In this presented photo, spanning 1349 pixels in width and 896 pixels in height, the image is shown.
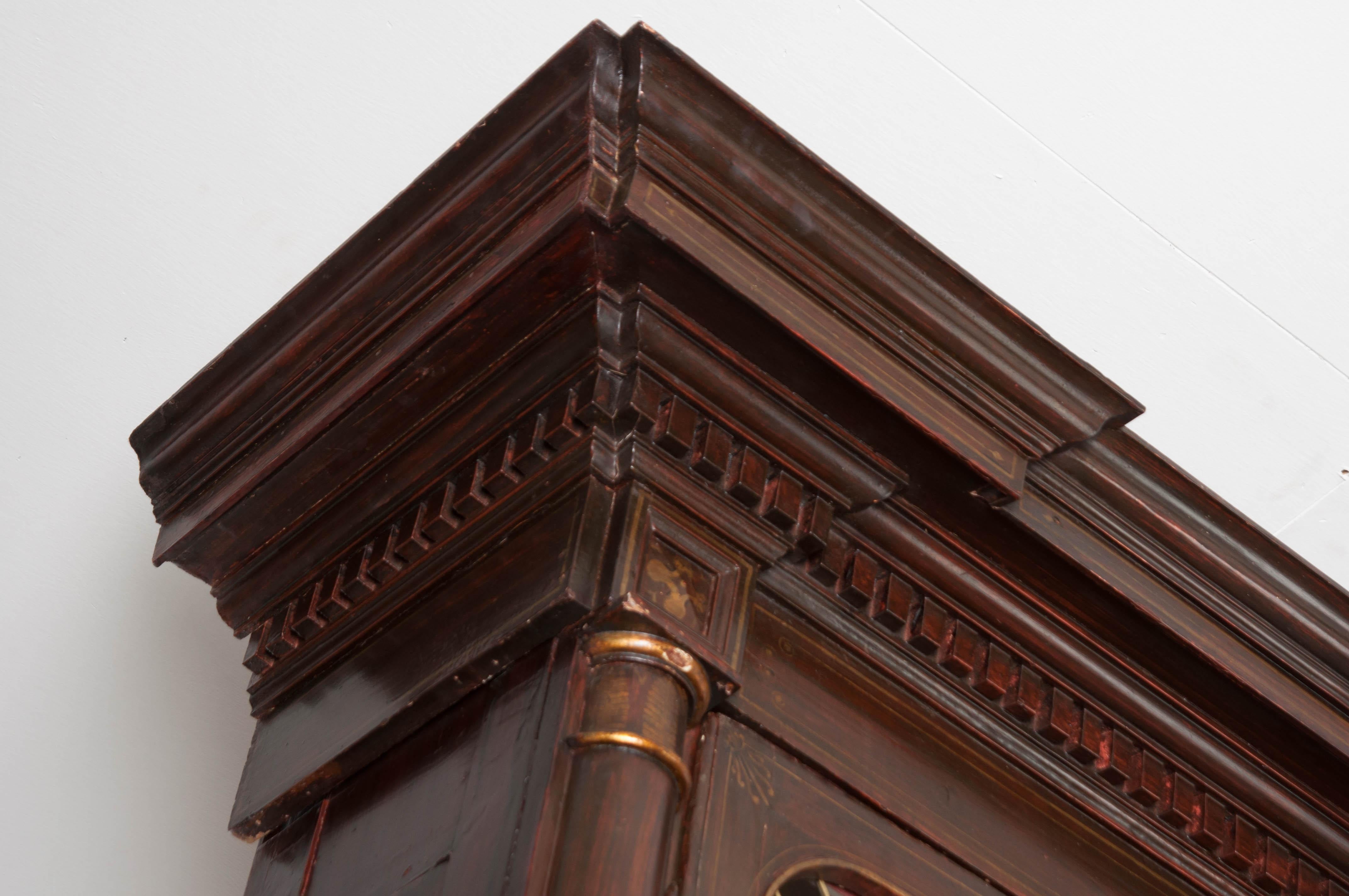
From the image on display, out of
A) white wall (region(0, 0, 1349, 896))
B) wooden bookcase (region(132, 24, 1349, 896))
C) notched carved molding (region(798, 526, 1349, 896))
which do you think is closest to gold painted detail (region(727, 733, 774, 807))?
wooden bookcase (region(132, 24, 1349, 896))

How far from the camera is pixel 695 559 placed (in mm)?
1001

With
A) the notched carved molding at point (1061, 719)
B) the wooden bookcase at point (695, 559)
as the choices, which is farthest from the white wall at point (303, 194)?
the notched carved molding at point (1061, 719)

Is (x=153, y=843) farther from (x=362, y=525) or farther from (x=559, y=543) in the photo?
(x=559, y=543)

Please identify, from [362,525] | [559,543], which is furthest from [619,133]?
[362,525]

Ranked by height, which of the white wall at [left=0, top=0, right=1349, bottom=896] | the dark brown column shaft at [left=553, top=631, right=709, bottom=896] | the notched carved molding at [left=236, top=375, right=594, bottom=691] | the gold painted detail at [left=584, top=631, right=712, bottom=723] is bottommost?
the dark brown column shaft at [left=553, top=631, right=709, bottom=896]

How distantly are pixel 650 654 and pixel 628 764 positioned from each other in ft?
0.25

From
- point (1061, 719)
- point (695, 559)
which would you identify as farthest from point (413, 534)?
point (1061, 719)

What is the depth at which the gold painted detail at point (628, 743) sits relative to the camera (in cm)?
89

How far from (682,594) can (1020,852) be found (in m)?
0.36

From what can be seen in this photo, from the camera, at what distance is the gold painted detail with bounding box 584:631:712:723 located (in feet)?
3.07

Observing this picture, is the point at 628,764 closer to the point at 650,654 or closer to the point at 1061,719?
the point at 650,654

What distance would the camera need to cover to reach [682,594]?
0.98 metres

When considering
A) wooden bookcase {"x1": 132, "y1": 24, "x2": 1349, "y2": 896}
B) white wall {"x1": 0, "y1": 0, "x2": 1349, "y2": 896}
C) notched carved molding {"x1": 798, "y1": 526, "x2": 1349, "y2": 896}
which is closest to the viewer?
wooden bookcase {"x1": 132, "y1": 24, "x2": 1349, "y2": 896}

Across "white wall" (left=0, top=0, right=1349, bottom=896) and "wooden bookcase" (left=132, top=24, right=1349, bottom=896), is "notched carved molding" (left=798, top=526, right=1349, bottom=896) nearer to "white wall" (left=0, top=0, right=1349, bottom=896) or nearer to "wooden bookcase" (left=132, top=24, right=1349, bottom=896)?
"wooden bookcase" (left=132, top=24, right=1349, bottom=896)
